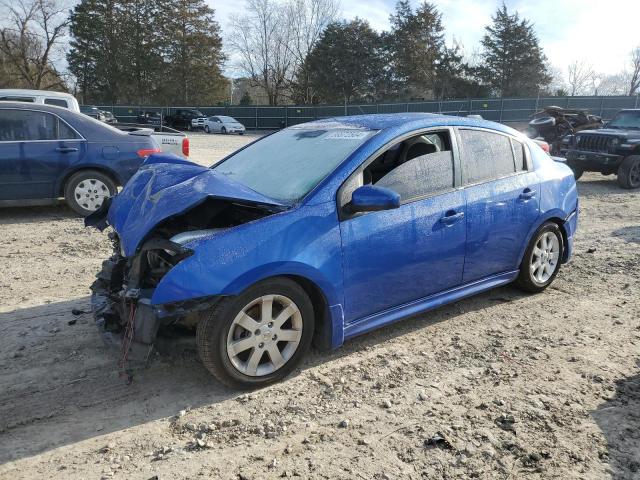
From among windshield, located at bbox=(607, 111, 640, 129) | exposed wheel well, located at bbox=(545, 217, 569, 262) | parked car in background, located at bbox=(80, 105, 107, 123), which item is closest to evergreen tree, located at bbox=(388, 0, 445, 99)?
parked car in background, located at bbox=(80, 105, 107, 123)

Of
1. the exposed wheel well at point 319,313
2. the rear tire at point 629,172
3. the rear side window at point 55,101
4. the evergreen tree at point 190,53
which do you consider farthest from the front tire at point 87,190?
the evergreen tree at point 190,53

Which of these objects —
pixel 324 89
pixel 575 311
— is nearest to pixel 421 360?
pixel 575 311

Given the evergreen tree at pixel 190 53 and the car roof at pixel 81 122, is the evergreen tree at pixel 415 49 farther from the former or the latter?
the car roof at pixel 81 122

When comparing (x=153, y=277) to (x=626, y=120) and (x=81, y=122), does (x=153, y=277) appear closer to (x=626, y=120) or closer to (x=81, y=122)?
(x=81, y=122)

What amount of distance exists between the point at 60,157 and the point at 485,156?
5.96 metres

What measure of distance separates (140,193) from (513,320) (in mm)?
3137

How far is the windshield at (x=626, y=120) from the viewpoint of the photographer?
1270cm

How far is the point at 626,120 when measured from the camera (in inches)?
511

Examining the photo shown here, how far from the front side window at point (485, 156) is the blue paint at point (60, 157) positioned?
17.6 ft

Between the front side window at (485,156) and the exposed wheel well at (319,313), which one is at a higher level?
the front side window at (485,156)

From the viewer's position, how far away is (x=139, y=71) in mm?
53938

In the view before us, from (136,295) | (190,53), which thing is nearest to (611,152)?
(136,295)

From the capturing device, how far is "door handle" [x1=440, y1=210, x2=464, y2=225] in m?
3.87

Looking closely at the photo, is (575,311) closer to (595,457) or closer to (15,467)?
(595,457)
